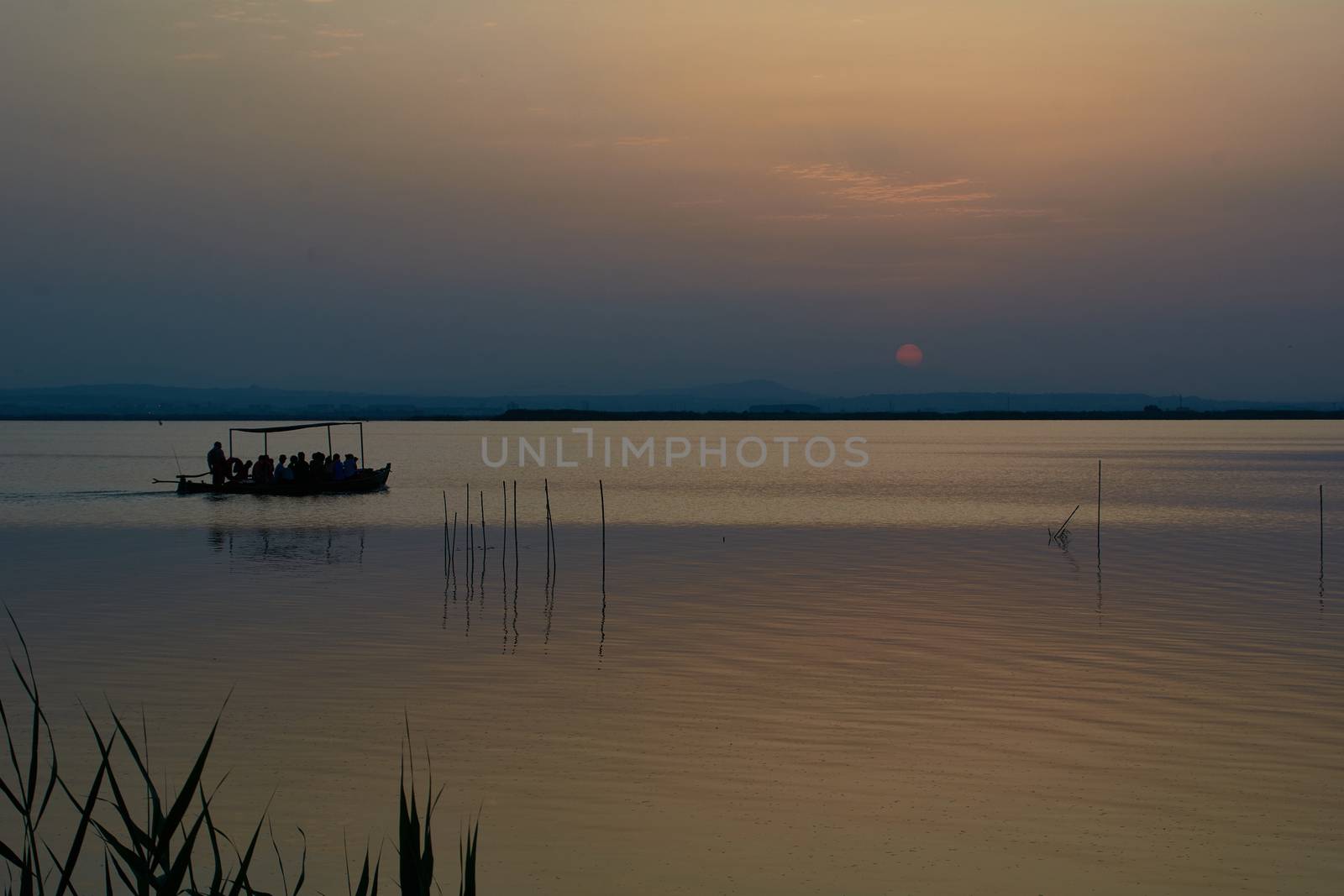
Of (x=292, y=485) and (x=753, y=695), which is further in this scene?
(x=292, y=485)

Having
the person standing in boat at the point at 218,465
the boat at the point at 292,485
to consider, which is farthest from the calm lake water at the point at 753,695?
the person standing in boat at the point at 218,465

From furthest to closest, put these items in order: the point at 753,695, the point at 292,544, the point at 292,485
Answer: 1. the point at 292,485
2. the point at 292,544
3. the point at 753,695

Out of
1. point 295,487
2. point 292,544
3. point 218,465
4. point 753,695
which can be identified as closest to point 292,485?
point 295,487

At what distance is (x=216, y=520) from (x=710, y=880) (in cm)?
3061

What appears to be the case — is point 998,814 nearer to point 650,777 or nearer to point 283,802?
point 650,777

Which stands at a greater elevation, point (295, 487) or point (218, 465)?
point (218, 465)

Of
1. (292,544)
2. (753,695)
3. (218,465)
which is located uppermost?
(218,465)

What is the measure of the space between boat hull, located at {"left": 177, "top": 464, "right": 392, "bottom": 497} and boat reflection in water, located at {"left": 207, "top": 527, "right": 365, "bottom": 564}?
8.66 metres

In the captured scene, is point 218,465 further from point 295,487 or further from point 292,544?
point 292,544

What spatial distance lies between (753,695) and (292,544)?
63.5 ft

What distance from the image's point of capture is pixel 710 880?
7641 mm

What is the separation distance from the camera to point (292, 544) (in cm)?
2941

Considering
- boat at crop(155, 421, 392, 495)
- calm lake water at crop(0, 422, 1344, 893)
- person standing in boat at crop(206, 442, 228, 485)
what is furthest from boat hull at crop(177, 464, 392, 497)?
calm lake water at crop(0, 422, 1344, 893)

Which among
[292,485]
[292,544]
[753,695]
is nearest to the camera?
[753,695]
